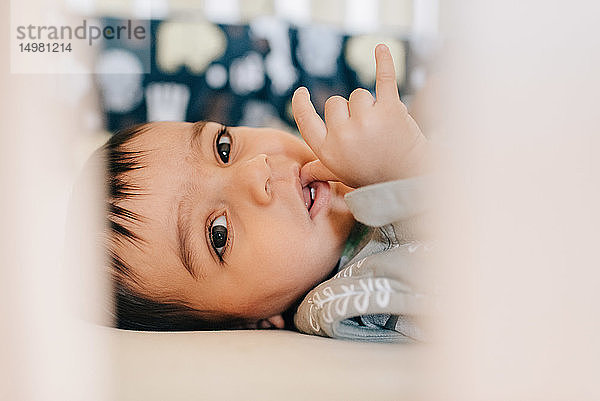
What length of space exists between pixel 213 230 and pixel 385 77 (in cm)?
23

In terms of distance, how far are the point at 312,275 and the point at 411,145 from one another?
20cm

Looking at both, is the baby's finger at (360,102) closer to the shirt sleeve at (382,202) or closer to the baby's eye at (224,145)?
the shirt sleeve at (382,202)

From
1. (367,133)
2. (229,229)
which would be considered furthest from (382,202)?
(229,229)

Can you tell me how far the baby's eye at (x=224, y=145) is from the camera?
655mm

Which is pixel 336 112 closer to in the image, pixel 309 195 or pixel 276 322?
pixel 309 195

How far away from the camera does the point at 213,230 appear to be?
0.60 meters

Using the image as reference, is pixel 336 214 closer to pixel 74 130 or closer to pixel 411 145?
pixel 411 145

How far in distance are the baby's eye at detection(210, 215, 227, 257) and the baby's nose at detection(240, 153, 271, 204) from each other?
0.15ft

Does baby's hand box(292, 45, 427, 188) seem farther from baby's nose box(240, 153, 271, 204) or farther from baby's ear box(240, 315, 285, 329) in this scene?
baby's ear box(240, 315, 285, 329)

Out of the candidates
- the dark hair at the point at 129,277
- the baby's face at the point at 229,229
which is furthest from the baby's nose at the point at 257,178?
the dark hair at the point at 129,277

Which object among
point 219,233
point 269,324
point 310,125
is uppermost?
point 310,125

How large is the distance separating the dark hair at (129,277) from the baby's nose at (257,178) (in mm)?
102

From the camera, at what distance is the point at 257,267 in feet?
1.96

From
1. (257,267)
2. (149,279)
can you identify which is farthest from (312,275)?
(149,279)
